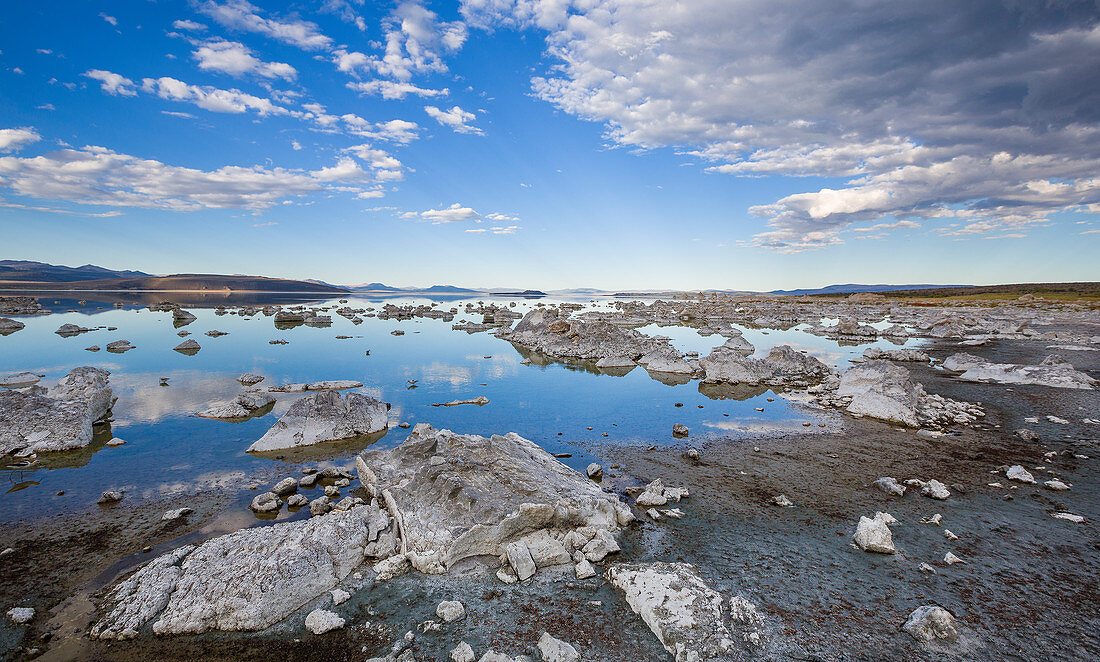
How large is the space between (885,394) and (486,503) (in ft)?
56.3

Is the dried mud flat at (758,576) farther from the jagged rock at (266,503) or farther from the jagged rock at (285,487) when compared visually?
the jagged rock at (285,487)

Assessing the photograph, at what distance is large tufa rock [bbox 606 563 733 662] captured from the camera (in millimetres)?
5844

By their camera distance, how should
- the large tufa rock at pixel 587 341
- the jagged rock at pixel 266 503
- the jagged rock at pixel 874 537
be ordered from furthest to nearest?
the large tufa rock at pixel 587 341 < the jagged rock at pixel 266 503 < the jagged rock at pixel 874 537

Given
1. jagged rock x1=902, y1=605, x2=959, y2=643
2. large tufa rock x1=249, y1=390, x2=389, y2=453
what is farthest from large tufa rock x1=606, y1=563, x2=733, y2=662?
large tufa rock x1=249, y1=390, x2=389, y2=453

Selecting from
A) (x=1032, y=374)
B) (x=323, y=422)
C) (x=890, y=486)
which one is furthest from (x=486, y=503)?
(x=1032, y=374)

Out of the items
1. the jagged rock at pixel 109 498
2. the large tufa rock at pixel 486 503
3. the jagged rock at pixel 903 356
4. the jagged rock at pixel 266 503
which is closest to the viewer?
the large tufa rock at pixel 486 503

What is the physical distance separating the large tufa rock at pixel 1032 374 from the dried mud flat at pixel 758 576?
12436 millimetres

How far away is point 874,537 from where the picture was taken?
8055 mm

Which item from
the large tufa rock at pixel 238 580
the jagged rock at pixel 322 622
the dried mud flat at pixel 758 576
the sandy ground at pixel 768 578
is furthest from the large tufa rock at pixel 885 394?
the jagged rock at pixel 322 622

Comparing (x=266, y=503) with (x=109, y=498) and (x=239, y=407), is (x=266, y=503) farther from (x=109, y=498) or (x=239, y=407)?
(x=239, y=407)

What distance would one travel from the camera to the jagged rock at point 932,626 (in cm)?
599

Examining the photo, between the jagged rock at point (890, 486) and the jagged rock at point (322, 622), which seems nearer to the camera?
the jagged rock at point (322, 622)

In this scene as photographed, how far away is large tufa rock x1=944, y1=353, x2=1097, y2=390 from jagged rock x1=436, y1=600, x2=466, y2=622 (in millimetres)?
28834

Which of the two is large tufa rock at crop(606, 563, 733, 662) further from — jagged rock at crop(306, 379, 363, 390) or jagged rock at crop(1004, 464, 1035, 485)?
jagged rock at crop(306, 379, 363, 390)
